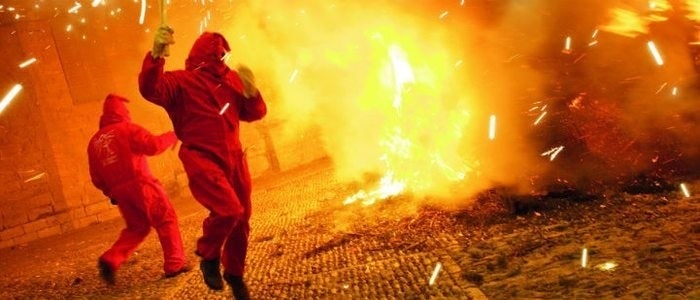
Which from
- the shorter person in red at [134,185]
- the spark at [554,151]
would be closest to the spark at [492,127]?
the spark at [554,151]

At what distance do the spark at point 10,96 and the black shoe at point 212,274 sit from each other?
10004 millimetres

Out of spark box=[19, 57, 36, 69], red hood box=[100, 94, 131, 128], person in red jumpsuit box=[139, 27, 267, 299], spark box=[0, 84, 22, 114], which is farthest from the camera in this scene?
spark box=[19, 57, 36, 69]

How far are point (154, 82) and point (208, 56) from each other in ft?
1.94

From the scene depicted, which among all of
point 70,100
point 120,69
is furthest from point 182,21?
point 70,100

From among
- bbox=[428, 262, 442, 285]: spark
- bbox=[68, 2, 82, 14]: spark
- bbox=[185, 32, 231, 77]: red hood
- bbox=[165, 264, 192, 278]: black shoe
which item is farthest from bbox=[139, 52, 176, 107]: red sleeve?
bbox=[68, 2, 82, 14]: spark

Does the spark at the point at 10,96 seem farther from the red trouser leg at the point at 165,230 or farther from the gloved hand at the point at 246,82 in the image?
the gloved hand at the point at 246,82

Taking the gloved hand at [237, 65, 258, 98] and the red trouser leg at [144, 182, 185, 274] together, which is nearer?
the gloved hand at [237, 65, 258, 98]

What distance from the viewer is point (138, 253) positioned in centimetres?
649

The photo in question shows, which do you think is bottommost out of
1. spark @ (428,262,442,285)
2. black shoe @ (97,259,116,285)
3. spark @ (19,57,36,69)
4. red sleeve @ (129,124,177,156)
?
spark @ (428,262,442,285)

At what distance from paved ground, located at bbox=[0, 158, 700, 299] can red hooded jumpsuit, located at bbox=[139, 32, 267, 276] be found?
58cm

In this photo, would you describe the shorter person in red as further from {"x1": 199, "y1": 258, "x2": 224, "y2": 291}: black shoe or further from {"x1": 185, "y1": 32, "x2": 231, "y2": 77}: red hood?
{"x1": 199, "y1": 258, "x2": 224, "y2": 291}: black shoe

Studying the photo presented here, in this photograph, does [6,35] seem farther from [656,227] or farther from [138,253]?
[656,227]

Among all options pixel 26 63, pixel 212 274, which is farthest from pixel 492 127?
pixel 26 63

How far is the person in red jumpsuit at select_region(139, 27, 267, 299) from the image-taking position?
10.8ft
